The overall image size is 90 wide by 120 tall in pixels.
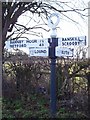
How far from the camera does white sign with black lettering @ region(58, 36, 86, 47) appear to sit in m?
7.40

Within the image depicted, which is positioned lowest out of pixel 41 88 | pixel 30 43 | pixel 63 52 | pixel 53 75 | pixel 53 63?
pixel 41 88

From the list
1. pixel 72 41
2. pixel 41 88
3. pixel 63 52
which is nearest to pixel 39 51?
pixel 63 52

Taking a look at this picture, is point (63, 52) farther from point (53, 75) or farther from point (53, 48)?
point (53, 75)

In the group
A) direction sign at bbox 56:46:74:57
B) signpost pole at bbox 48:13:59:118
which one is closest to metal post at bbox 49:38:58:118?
signpost pole at bbox 48:13:59:118

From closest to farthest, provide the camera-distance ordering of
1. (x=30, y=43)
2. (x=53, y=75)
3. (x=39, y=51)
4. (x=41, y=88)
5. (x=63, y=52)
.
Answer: (x=63, y=52) < (x=53, y=75) < (x=39, y=51) < (x=30, y=43) < (x=41, y=88)

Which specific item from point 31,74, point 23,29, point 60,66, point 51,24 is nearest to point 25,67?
point 31,74

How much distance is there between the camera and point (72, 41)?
24.5ft

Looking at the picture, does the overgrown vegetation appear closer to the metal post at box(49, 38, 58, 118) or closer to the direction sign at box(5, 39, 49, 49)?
the metal post at box(49, 38, 58, 118)

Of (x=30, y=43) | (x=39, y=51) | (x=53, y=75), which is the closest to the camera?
(x=53, y=75)

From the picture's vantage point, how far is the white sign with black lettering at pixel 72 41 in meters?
7.40

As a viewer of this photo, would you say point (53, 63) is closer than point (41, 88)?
Yes

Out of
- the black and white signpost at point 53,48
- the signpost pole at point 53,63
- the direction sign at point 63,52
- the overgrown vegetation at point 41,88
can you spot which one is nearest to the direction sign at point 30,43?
the black and white signpost at point 53,48

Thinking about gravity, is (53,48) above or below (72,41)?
below

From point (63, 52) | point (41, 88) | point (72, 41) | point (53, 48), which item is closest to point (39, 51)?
point (53, 48)
